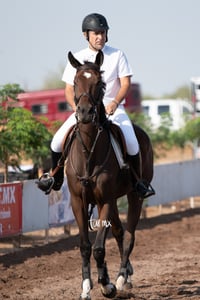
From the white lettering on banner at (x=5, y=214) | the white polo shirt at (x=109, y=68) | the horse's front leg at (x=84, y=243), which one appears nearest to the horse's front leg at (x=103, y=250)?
the horse's front leg at (x=84, y=243)

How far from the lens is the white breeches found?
34.3ft

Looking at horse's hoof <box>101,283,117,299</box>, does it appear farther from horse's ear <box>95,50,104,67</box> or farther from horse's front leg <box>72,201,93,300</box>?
horse's ear <box>95,50,104,67</box>

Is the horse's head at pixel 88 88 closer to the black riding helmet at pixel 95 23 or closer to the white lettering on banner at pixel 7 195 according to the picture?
the black riding helmet at pixel 95 23

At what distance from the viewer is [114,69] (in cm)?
1065

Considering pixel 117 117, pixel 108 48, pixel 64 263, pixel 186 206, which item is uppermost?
pixel 108 48

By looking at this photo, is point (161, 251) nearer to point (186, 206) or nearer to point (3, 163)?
point (3, 163)

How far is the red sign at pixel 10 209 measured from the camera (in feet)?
48.1

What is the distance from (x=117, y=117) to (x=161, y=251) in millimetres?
5543

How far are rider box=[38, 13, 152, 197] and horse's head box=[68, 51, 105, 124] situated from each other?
565 millimetres

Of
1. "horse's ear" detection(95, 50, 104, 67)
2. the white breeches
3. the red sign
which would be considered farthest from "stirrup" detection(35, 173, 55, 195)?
the red sign

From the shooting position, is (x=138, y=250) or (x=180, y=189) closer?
(x=138, y=250)

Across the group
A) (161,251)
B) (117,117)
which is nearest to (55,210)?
(161,251)

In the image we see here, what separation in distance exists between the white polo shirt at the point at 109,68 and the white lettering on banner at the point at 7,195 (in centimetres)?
449

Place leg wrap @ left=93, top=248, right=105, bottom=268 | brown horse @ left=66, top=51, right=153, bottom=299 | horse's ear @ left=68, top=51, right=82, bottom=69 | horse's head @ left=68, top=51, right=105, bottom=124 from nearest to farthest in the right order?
horse's head @ left=68, top=51, right=105, bottom=124
brown horse @ left=66, top=51, right=153, bottom=299
leg wrap @ left=93, top=248, right=105, bottom=268
horse's ear @ left=68, top=51, right=82, bottom=69
